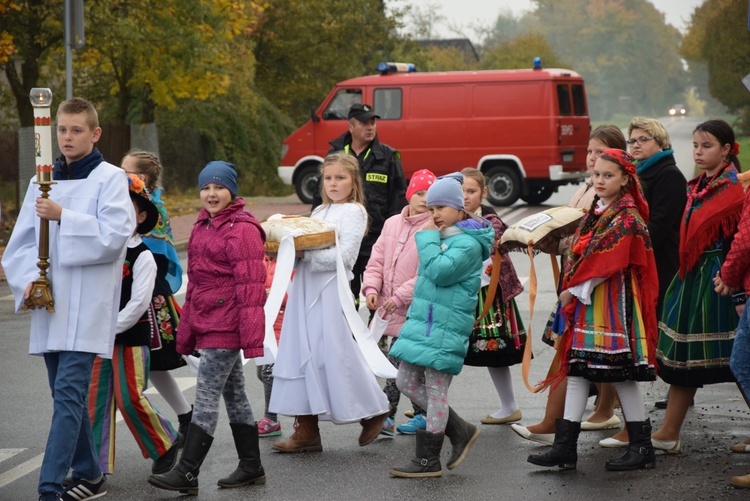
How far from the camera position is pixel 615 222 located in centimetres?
616

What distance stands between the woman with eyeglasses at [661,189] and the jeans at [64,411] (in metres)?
3.37

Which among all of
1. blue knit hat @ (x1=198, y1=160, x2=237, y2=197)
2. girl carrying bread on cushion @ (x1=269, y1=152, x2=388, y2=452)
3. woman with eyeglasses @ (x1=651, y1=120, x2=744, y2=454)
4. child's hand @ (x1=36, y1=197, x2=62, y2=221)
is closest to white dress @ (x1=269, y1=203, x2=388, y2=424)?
girl carrying bread on cushion @ (x1=269, y1=152, x2=388, y2=452)

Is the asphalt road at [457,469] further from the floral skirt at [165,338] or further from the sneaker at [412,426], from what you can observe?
the floral skirt at [165,338]

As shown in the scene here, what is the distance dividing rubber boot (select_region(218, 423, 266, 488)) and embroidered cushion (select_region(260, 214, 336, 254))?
1.02 metres

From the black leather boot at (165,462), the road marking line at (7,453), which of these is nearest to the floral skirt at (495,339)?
the black leather boot at (165,462)

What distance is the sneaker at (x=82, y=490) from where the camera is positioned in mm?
5668

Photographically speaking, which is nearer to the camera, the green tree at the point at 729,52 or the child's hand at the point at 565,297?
the child's hand at the point at 565,297

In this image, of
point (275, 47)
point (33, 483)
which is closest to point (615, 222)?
point (33, 483)

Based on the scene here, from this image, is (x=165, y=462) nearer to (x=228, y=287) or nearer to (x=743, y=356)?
(x=228, y=287)

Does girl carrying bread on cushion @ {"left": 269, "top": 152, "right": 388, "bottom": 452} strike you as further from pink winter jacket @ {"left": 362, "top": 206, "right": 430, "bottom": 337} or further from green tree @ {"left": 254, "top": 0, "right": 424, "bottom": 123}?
green tree @ {"left": 254, "top": 0, "right": 424, "bottom": 123}

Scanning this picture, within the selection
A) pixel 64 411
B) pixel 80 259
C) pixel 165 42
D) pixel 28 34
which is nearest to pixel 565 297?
pixel 80 259

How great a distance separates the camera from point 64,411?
539 cm

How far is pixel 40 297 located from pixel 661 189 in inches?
143

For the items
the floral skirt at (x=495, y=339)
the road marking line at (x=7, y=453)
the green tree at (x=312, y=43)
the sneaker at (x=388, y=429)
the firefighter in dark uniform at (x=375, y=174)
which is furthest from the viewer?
the green tree at (x=312, y=43)
